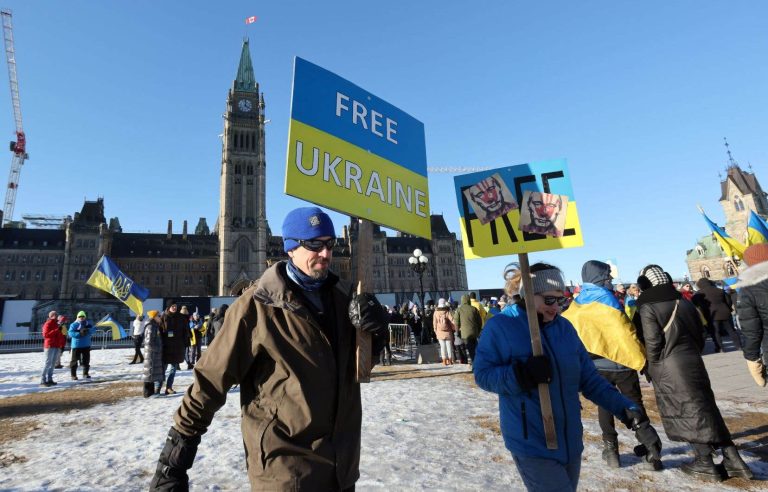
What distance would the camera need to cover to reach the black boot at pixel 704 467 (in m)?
3.96

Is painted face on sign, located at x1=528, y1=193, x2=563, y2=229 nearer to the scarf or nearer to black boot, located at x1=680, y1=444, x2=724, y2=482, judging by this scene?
the scarf

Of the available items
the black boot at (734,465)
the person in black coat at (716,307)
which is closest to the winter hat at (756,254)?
the black boot at (734,465)

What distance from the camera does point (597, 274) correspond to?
484 cm

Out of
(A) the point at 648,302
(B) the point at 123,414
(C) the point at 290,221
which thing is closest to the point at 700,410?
(A) the point at 648,302

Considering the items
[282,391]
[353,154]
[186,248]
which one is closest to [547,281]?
[353,154]

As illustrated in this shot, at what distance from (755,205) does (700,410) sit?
9592cm

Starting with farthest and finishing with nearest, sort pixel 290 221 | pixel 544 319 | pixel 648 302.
A: pixel 648 302 → pixel 544 319 → pixel 290 221

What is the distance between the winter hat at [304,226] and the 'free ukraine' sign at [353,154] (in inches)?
7.0

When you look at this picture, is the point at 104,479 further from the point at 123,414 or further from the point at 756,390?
the point at 756,390

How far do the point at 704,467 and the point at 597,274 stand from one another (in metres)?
2.16

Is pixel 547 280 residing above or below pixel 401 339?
above

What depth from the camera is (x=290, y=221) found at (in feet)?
7.71

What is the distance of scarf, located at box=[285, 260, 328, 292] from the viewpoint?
90.4 inches

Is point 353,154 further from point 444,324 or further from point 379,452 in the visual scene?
point 444,324
